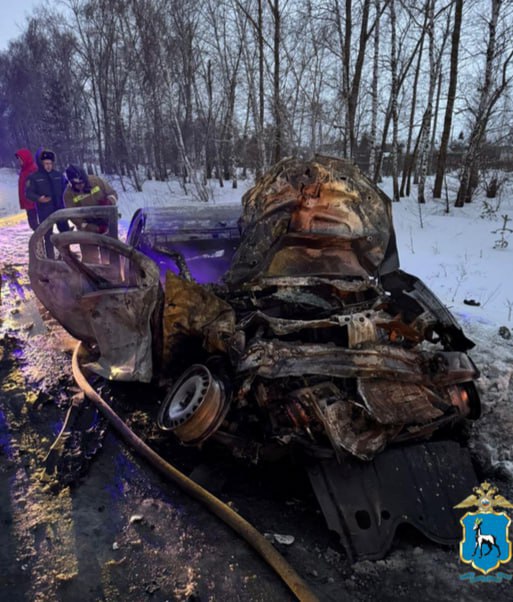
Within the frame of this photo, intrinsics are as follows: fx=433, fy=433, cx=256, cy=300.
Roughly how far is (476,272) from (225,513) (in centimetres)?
674

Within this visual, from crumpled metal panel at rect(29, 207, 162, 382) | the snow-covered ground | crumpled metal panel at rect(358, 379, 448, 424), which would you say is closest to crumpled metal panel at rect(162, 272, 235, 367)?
crumpled metal panel at rect(29, 207, 162, 382)

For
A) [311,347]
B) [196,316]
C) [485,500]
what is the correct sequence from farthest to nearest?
[196,316]
[311,347]
[485,500]

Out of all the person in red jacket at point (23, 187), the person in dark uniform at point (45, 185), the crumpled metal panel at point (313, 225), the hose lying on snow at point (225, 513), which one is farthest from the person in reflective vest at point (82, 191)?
the hose lying on snow at point (225, 513)

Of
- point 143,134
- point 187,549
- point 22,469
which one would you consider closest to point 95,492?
point 22,469

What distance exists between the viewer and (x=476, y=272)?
7.55m

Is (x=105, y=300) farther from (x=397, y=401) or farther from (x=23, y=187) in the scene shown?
(x=23, y=187)

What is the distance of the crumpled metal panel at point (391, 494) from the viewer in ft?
7.41

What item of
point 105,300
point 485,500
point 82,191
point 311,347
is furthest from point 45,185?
point 485,500

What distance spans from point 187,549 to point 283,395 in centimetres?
95

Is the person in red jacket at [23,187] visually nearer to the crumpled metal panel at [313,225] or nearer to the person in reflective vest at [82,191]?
the person in reflective vest at [82,191]

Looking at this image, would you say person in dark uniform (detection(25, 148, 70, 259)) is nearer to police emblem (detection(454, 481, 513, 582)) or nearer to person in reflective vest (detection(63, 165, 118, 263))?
person in reflective vest (detection(63, 165, 118, 263))

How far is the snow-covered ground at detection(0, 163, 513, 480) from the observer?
329 cm

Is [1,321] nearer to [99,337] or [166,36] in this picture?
[99,337]

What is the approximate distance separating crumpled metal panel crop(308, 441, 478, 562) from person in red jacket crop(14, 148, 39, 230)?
664cm
